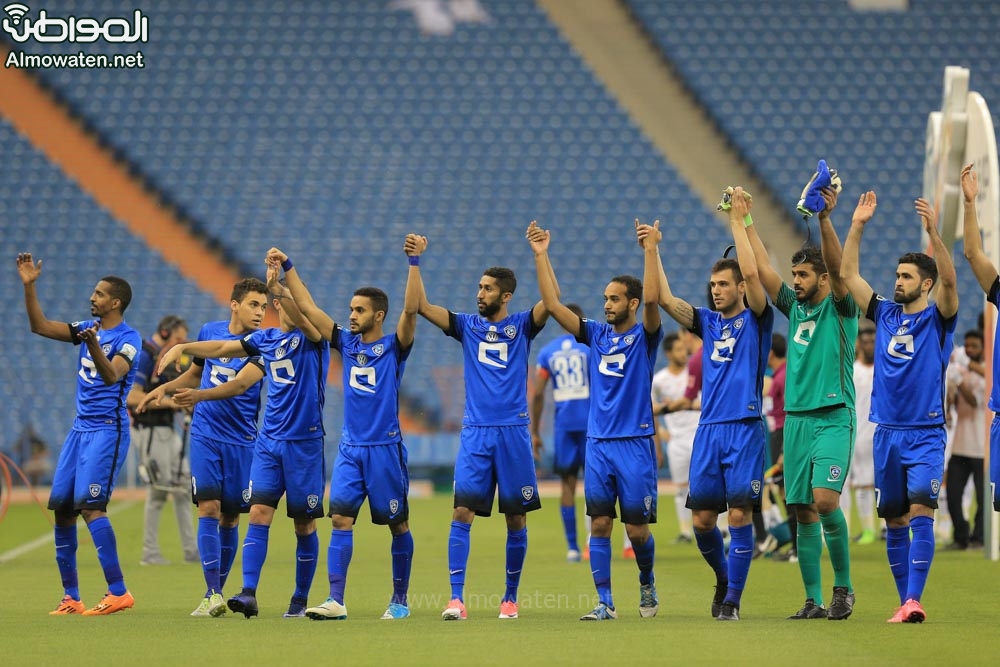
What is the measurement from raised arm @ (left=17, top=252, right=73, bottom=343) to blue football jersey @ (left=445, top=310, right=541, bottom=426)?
9.34ft

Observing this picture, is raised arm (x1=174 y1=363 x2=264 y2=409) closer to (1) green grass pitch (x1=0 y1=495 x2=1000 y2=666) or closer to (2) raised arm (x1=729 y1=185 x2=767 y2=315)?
(1) green grass pitch (x1=0 y1=495 x2=1000 y2=666)

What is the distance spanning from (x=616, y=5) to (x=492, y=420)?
22.7 metres

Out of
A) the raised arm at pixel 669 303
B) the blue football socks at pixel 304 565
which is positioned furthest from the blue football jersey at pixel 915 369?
the blue football socks at pixel 304 565

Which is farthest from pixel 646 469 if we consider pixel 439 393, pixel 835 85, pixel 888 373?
pixel 835 85

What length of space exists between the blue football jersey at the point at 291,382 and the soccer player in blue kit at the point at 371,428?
0.20 meters

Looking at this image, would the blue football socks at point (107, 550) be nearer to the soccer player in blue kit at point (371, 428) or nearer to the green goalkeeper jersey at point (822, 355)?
the soccer player in blue kit at point (371, 428)

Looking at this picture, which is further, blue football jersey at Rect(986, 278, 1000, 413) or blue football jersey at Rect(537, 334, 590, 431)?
blue football jersey at Rect(537, 334, 590, 431)

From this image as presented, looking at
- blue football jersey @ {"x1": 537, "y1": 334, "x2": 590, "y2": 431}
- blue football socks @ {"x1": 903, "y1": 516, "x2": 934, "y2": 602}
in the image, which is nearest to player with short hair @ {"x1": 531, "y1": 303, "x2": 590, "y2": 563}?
blue football jersey @ {"x1": 537, "y1": 334, "x2": 590, "y2": 431}

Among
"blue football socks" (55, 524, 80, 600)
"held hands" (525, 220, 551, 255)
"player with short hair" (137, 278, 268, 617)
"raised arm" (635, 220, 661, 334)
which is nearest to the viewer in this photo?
→ "raised arm" (635, 220, 661, 334)

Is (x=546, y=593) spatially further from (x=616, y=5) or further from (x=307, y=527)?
(x=616, y=5)

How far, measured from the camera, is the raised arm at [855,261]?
902 cm

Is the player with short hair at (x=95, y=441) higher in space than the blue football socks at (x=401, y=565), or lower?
higher

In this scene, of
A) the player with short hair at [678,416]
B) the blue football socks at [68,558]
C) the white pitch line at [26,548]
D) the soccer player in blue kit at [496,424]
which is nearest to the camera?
the soccer player in blue kit at [496,424]

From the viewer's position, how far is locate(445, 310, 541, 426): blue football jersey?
987 cm
